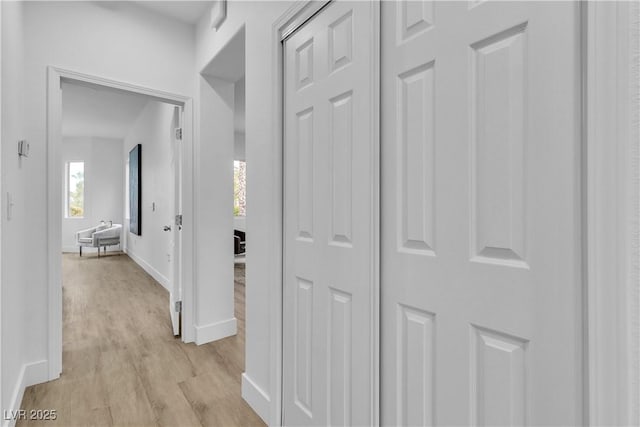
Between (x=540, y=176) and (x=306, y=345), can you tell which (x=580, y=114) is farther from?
(x=306, y=345)

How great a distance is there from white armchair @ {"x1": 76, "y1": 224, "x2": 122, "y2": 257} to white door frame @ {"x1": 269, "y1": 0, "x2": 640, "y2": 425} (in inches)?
311

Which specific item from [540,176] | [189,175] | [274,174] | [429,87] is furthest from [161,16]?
[540,176]

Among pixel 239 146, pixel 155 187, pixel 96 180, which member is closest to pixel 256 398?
pixel 155 187

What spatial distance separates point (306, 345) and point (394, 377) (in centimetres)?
48

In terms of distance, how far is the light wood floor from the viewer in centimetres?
177

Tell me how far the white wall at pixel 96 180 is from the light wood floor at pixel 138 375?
4.88 meters

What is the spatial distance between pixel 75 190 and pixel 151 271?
437cm

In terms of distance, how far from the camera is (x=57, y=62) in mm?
2207

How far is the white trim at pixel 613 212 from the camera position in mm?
636

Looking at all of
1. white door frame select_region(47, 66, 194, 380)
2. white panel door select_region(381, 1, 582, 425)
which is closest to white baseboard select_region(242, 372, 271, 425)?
white panel door select_region(381, 1, 582, 425)

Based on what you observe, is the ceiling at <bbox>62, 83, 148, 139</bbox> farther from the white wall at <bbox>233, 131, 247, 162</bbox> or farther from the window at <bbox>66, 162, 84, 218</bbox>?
the white wall at <bbox>233, 131, 247, 162</bbox>

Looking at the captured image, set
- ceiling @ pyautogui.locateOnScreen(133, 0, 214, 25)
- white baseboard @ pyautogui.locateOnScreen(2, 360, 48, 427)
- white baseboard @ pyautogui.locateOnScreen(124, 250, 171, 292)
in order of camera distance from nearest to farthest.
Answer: white baseboard @ pyautogui.locateOnScreen(2, 360, 48, 427), ceiling @ pyautogui.locateOnScreen(133, 0, 214, 25), white baseboard @ pyautogui.locateOnScreen(124, 250, 171, 292)

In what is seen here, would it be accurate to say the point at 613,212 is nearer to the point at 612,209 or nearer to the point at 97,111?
the point at 612,209

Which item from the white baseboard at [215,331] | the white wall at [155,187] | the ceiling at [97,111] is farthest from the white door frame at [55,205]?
the ceiling at [97,111]
